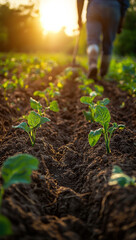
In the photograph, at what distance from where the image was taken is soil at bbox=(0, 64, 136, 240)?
944mm

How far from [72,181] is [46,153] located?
15.5 inches

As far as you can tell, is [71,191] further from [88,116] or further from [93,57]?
[93,57]

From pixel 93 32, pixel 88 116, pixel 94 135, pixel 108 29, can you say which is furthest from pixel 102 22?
pixel 94 135

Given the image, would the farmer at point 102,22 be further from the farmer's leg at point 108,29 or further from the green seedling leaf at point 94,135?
the green seedling leaf at point 94,135

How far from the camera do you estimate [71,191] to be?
4.51ft

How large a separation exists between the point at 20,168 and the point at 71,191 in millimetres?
531

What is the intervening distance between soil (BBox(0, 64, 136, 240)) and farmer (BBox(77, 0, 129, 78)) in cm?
267

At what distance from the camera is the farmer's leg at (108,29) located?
4.19 metres

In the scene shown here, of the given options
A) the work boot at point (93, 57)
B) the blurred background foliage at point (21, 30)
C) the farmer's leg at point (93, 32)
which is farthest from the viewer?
the blurred background foliage at point (21, 30)

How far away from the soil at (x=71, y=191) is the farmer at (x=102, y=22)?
267cm

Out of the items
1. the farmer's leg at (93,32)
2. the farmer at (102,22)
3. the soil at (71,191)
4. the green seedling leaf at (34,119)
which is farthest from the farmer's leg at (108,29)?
the green seedling leaf at (34,119)

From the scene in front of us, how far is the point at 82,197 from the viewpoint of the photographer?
4.36 ft

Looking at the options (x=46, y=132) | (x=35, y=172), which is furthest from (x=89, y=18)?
(x=35, y=172)

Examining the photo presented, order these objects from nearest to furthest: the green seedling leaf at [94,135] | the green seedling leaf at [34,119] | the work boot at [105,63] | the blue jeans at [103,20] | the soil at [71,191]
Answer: the soil at [71,191] → the green seedling leaf at [94,135] → the green seedling leaf at [34,119] → the blue jeans at [103,20] → the work boot at [105,63]
